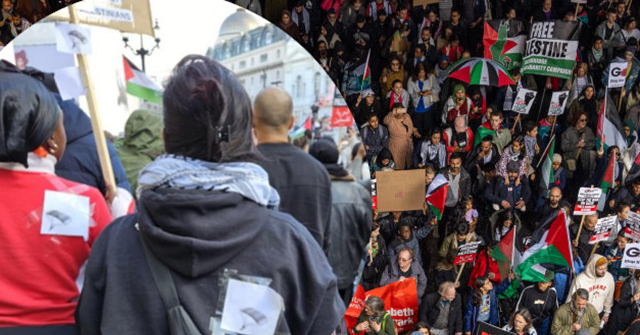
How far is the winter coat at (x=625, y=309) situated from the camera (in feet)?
20.5

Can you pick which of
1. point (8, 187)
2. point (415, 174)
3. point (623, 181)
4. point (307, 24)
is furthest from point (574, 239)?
point (8, 187)

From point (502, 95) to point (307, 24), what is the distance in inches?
88.3

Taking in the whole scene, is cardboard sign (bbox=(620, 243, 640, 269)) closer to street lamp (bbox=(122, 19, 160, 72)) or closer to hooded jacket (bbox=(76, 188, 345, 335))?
hooded jacket (bbox=(76, 188, 345, 335))

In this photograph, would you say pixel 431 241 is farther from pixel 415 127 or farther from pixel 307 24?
pixel 307 24

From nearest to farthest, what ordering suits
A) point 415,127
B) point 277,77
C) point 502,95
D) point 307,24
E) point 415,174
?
point 277,77
point 415,174
point 307,24
point 415,127
point 502,95

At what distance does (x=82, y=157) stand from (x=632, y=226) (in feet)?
21.0

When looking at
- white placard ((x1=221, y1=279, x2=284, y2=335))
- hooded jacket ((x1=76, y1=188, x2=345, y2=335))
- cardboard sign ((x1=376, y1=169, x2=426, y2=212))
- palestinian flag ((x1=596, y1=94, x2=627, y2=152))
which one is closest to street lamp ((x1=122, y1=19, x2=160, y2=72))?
hooded jacket ((x1=76, y1=188, x2=345, y2=335))

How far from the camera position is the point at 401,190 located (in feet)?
13.6

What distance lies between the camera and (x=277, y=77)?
62.6 inches

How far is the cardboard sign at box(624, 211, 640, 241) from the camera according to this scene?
6273 mm

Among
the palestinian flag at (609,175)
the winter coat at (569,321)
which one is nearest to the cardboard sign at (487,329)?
the winter coat at (569,321)

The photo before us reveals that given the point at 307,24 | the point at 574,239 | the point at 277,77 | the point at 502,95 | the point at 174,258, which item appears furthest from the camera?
the point at 574,239

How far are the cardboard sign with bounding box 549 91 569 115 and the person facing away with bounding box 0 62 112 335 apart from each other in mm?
5433

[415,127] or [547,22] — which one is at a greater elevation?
[547,22]
